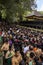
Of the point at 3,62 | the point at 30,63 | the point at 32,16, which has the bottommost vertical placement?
the point at 32,16

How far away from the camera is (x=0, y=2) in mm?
44719

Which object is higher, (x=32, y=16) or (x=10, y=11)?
(x=32, y=16)

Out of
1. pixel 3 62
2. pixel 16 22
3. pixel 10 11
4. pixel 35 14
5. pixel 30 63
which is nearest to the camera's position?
pixel 30 63

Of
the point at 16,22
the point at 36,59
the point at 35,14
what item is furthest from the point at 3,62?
the point at 16,22

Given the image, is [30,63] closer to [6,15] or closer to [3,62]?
[3,62]

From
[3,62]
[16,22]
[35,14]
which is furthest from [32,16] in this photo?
[3,62]

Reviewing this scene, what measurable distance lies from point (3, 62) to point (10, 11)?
108 feet

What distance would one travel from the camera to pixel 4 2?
45312mm

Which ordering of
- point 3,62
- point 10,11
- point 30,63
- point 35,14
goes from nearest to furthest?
point 30,63, point 3,62, point 35,14, point 10,11

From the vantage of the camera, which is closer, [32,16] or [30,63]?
[30,63]

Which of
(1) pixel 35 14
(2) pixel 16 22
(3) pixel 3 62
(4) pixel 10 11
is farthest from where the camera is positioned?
(2) pixel 16 22

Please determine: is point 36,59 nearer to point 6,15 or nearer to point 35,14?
point 35,14

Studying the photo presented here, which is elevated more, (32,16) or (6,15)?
(32,16)

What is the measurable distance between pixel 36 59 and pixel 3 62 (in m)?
1.74
